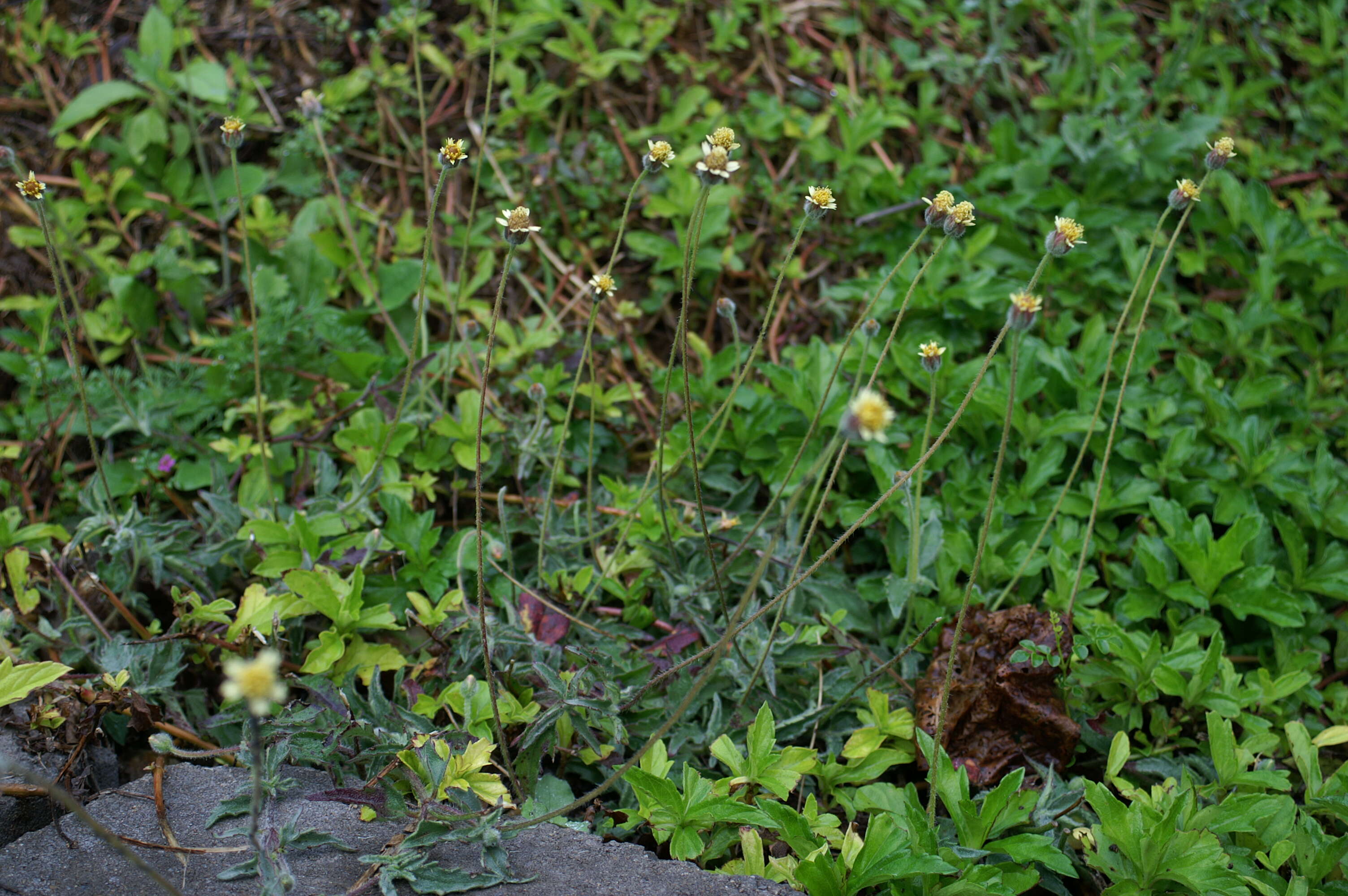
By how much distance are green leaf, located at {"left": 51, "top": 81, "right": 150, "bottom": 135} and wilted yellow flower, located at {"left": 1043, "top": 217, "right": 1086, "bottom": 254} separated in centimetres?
319

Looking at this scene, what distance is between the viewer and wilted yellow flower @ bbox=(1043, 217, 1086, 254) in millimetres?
1714

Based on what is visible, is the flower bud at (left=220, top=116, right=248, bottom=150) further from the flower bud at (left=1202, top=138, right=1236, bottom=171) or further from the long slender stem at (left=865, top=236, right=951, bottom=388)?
the flower bud at (left=1202, top=138, right=1236, bottom=171)

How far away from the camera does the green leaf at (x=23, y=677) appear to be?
66.4 inches

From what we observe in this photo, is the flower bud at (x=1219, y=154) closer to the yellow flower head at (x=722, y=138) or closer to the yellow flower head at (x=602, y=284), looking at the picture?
the yellow flower head at (x=722, y=138)

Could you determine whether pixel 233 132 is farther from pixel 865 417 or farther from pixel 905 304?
pixel 865 417

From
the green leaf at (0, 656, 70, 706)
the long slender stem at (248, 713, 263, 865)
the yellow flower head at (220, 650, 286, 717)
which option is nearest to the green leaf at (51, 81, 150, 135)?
the green leaf at (0, 656, 70, 706)

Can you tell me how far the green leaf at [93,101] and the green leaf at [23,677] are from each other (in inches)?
91.7

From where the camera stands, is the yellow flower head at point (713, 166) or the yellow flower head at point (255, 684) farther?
the yellow flower head at point (713, 166)

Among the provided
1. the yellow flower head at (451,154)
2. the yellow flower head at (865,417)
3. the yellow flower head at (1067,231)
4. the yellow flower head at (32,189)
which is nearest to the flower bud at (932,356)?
the yellow flower head at (1067,231)

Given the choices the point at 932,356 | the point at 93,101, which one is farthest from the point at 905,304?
the point at 93,101

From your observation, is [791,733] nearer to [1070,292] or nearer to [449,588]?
[449,588]

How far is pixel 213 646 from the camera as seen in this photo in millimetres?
2070

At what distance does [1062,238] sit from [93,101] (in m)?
3.33

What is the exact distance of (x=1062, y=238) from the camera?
1.71 m
